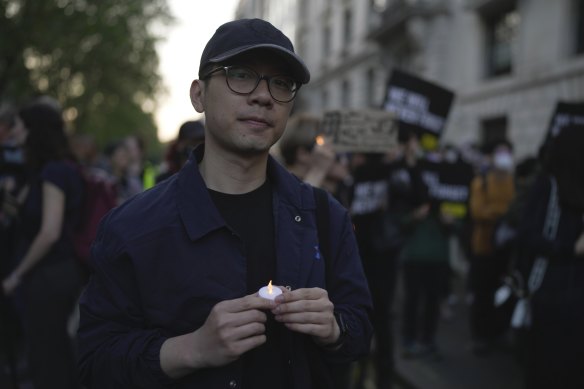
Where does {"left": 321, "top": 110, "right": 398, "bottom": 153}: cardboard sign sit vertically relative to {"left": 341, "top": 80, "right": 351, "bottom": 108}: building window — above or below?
below

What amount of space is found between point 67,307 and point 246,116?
237cm

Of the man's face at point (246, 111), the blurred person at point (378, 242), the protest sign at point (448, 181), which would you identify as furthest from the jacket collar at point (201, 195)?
the protest sign at point (448, 181)

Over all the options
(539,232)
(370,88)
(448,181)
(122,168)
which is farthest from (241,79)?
(370,88)

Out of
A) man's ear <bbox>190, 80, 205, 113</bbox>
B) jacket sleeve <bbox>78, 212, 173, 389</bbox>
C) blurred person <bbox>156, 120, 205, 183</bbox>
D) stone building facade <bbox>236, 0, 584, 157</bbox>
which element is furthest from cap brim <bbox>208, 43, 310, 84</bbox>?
stone building facade <bbox>236, 0, 584, 157</bbox>

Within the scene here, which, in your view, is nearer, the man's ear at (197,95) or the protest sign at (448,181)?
the man's ear at (197,95)

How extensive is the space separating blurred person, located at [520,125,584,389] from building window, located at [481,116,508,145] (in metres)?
11.7

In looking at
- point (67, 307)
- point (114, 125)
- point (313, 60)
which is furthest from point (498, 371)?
point (313, 60)

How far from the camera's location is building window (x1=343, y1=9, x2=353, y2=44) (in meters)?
28.5

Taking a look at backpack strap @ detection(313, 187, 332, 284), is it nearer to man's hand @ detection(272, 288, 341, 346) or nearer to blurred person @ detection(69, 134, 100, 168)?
man's hand @ detection(272, 288, 341, 346)

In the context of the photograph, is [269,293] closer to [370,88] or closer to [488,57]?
[488,57]

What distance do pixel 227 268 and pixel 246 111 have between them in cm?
45

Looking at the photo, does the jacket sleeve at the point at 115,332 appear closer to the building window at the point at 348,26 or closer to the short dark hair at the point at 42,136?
the short dark hair at the point at 42,136

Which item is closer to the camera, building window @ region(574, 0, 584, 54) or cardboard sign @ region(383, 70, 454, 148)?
cardboard sign @ region(383, 70, 454, 148)

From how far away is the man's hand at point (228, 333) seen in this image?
139cm
